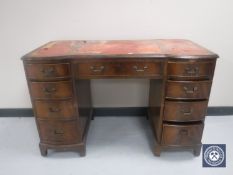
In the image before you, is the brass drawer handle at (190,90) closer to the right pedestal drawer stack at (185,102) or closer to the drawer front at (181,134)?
the right pedestal drawer stack at (185,102)

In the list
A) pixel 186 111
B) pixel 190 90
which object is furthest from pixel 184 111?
pixel 190 90

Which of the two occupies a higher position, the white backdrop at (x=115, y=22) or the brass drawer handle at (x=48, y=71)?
the white backdrop at (x=115, y=22)

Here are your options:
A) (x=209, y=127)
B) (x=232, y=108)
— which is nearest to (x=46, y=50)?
(x=209, y=127)

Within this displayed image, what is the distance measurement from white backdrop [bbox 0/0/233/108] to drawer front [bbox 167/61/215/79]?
1.98 feet

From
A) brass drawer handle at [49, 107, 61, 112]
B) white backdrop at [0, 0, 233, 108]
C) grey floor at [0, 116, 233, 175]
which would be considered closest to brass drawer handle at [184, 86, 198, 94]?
grey floor at [0, 116, 233, 175]

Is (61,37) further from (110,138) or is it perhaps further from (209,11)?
(209,11)

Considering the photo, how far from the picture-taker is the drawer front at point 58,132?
1.40 meters

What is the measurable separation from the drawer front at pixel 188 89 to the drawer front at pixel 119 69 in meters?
0.12

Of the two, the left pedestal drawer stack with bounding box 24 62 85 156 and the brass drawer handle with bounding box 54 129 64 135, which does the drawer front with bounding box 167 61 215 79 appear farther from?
the brass drawer handle with bounding box 54 129 64 135

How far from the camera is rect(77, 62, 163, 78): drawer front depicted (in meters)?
1.24

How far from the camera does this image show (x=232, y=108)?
197 cm

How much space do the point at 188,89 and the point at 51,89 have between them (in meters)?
0.89

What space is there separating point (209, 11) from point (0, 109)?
219 cm

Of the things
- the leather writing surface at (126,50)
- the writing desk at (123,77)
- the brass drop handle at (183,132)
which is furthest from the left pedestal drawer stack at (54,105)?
the brass drop handle at (183,132)
